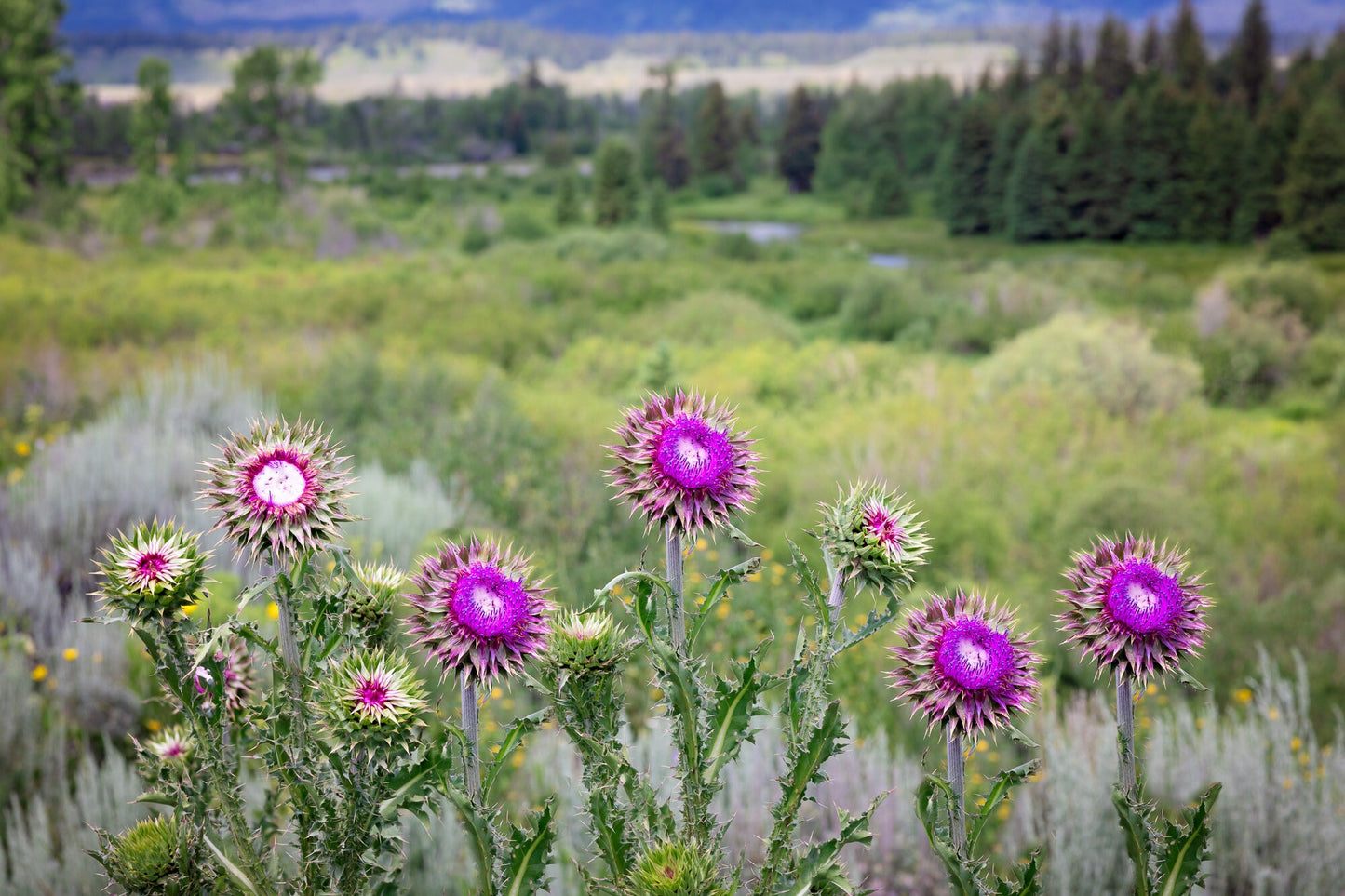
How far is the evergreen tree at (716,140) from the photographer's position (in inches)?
2228

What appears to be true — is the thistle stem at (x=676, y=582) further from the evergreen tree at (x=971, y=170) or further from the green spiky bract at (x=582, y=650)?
the evergreen tree at (x=971, y=170)

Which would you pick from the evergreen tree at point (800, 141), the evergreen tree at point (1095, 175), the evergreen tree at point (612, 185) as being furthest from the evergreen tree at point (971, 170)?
the evergreen tree at point (612, 185)

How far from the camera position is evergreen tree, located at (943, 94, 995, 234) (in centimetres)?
4378

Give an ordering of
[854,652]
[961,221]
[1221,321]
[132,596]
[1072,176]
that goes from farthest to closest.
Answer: [961,221]
[1072,176]
[1221,321]
[854,652]
[132,596]

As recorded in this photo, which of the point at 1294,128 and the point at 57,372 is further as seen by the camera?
the point at 1294,128

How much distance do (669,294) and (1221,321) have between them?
10762 mm

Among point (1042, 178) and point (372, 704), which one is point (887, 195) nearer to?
point (1042, 178)

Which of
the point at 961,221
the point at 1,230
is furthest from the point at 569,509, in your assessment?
the point at 961,221

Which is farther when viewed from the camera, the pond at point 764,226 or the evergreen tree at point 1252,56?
the pond at point 764,226

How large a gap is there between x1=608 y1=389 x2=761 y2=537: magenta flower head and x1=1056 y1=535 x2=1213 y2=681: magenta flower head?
22.0 inches

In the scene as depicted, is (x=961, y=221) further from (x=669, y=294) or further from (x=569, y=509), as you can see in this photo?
(x=569, y=509)

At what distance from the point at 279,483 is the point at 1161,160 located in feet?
137

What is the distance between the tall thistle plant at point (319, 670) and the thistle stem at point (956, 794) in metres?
0.67

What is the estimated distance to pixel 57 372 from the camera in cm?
949
